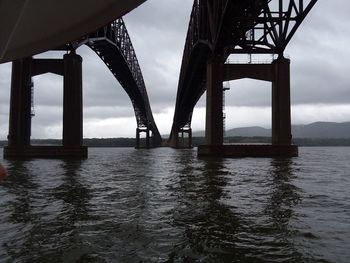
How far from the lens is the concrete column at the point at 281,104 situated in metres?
34.5

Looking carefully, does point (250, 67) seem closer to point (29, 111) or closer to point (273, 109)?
point (273, 109)

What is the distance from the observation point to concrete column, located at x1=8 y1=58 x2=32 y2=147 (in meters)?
35.9

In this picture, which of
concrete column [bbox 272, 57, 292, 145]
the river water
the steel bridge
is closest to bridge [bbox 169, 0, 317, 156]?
concrete column [bbox 272, 57, 292, 145]

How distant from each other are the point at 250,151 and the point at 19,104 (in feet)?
60.0

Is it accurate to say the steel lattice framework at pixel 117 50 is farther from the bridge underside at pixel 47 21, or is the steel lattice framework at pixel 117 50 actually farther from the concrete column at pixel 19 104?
the bridge underside at pixel 47 21

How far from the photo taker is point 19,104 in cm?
3625

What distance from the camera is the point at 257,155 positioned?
108 ft

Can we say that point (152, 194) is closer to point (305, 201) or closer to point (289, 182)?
point (305, 201)

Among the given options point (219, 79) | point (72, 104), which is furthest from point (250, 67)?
point (72, 104)

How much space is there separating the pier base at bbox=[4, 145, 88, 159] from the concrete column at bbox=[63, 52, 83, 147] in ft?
2.22

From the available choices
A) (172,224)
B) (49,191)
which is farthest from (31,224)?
(49,191)

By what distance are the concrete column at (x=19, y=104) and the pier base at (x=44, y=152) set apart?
0.83 meters

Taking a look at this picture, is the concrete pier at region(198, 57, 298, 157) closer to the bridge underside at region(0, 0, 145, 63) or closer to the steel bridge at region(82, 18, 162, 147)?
the steel bridge at region(82, 18, 162, 147)

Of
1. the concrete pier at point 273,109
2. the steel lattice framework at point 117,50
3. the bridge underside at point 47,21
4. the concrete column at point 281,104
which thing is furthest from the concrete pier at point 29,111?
the bridge underside at point 47,21
